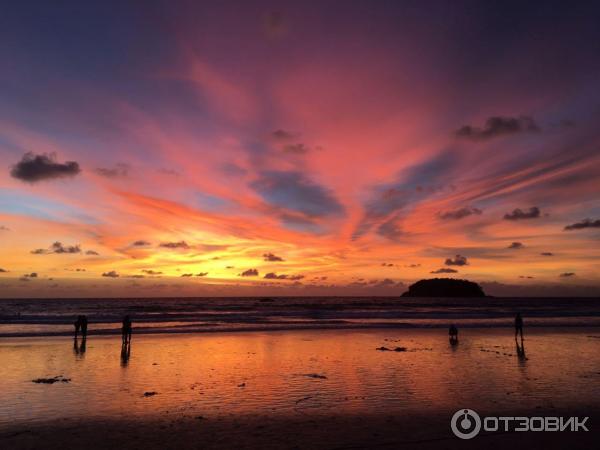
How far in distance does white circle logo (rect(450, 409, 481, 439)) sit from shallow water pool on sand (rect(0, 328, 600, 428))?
0.77 metres

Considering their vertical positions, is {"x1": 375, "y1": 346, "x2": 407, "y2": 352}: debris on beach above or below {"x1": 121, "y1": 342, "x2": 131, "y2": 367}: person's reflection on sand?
below

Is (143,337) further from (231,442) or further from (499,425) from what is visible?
(499,425)

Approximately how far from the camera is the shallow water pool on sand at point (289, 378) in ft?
54.7

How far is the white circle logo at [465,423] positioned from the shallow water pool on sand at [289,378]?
0.77 metres

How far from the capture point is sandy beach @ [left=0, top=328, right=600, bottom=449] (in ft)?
43.9

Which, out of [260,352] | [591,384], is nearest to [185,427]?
[260,352]

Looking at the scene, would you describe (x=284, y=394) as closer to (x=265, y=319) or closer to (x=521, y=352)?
(x=521, y=352)

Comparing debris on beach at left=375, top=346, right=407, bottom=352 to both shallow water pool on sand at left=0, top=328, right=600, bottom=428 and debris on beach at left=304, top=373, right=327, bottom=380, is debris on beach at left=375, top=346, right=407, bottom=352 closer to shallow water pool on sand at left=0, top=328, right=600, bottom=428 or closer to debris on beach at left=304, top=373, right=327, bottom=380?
shallow water pool on sand at left=0, top=328, right=600, bottom=428

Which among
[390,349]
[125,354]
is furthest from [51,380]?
[390,349]

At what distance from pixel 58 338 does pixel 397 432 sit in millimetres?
36709

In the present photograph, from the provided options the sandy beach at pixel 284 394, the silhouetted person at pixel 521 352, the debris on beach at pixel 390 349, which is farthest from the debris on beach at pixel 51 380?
the silhouetted person at pixel 521 352

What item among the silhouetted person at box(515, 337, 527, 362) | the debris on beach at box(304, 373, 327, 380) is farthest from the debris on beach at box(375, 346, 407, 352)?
the debris on beach at box(304, 373, 327, 380)

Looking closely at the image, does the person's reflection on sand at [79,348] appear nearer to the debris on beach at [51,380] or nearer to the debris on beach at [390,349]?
the debris on beach at [51,380]

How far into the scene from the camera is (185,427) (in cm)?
1423
